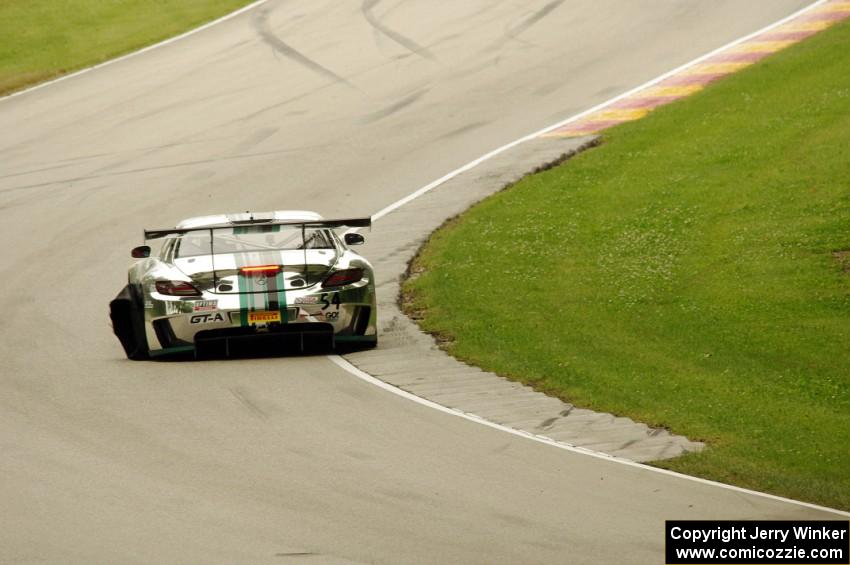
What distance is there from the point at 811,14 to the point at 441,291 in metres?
17.6

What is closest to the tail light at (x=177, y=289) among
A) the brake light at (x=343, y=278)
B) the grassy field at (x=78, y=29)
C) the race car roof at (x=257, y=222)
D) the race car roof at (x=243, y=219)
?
the race car roof at (x=257, y=222)

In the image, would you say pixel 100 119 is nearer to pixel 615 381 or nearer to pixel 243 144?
pixel 243 144

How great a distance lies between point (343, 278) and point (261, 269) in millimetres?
795

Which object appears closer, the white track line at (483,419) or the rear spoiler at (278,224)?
the white track line at (483,419)

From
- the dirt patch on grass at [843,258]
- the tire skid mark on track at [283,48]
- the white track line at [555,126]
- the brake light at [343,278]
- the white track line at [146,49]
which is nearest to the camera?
the brake light at [343,278]

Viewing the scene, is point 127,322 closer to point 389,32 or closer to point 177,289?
point 177,289

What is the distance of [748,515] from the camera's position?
896 cm

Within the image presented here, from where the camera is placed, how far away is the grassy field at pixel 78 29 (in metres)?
32.5

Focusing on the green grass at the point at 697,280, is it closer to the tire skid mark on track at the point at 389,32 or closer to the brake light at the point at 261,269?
the brake light at the point at 261,269

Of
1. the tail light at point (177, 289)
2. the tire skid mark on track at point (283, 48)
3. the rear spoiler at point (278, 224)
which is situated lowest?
the tail light at point (177, 289)

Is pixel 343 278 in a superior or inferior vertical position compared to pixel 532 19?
inferior

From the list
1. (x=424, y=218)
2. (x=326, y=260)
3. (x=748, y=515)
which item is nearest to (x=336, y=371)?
(x=326, y=260)

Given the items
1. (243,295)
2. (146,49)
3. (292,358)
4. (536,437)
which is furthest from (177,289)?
(146,49)

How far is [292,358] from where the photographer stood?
1384 cm
